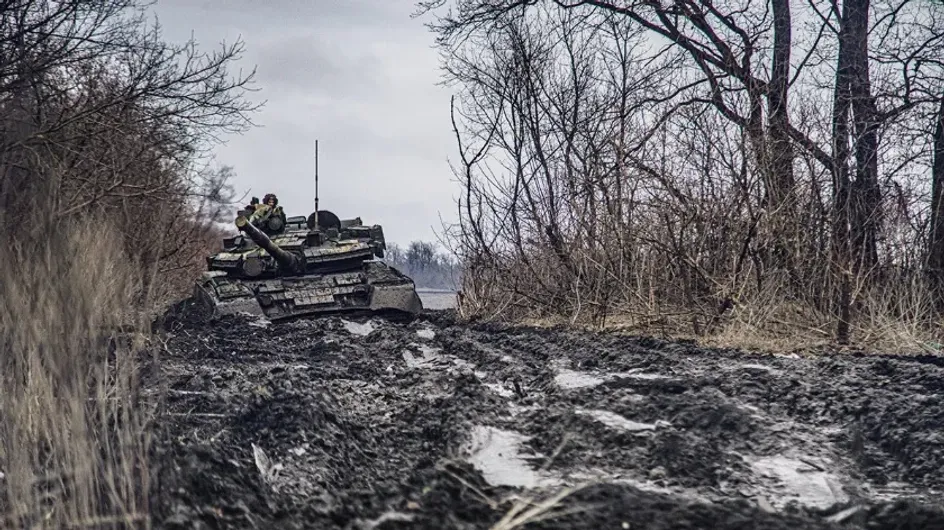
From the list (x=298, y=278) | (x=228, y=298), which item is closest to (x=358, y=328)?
(x=228, y=298)

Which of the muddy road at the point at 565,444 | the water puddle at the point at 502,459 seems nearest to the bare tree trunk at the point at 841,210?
the muddy road at the point at 565,444

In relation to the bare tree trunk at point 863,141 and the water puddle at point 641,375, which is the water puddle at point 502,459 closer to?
the water puddle at point 641,375

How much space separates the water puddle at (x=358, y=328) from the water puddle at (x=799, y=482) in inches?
328

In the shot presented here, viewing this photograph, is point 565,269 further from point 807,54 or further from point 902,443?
point 902,443

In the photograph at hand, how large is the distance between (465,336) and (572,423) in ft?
20.5

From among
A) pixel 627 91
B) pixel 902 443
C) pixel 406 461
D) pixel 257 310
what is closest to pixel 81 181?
pixel 257 310

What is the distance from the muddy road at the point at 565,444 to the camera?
309 cm

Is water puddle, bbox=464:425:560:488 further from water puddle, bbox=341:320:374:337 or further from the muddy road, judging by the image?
water puddle, bbox=341:320:374:337

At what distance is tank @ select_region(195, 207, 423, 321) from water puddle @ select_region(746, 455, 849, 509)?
35.3ft

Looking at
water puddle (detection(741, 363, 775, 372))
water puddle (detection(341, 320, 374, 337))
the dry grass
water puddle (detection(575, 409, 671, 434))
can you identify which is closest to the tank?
water puddle (detection(341, 320, 374, 337))

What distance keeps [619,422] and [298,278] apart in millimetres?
11006

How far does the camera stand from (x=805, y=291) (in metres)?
9.31

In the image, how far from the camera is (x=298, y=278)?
1532 centimetres

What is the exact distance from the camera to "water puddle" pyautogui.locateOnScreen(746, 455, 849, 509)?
12.2ft
